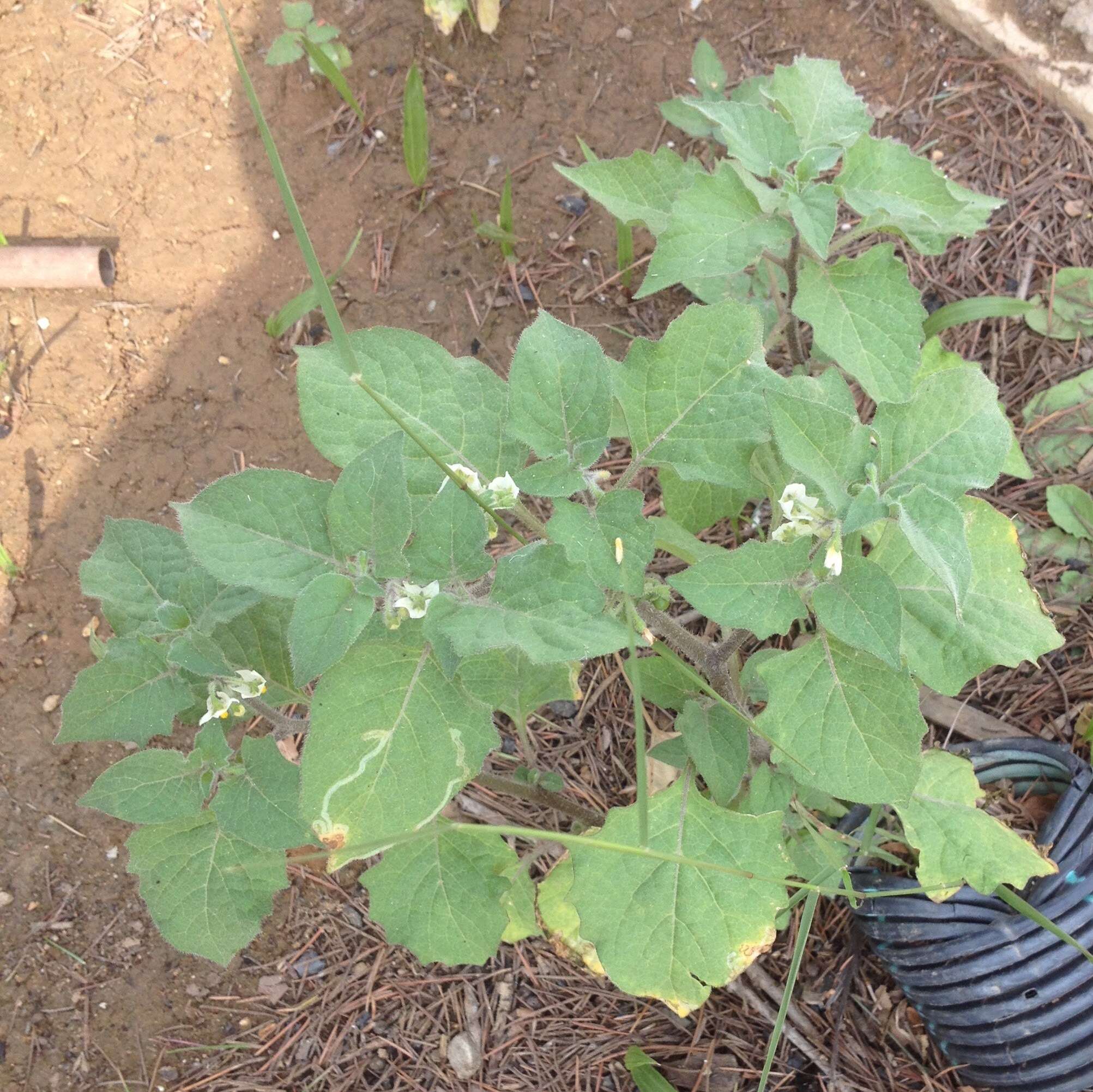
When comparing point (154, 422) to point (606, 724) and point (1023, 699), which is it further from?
point (1023, 699)

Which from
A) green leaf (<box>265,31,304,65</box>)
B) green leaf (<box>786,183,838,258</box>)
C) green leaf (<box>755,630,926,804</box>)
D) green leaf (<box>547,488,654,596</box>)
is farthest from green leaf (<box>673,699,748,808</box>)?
green leaf (<box>265,31,304,65</box>)

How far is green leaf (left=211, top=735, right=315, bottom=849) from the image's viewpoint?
1686 millimetres

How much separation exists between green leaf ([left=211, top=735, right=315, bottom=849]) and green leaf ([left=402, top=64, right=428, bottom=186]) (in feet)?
6.88

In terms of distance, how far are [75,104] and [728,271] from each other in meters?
2.70

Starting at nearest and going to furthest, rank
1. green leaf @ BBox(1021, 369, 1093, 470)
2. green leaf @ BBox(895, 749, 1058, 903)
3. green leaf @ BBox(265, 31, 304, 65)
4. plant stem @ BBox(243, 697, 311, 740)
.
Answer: plant stem @ BBox(243, 697, 311, 740), green leaf @ BBox(895, 749, 1058, 903), green leaf @ BBox(1021, 369, 1093, 470), green leaf @ BBox(265, 31, 304, 65)

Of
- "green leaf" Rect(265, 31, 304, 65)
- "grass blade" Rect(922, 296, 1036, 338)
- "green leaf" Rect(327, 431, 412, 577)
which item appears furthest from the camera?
"green leaf" Rect(265, 31, 304, 65)

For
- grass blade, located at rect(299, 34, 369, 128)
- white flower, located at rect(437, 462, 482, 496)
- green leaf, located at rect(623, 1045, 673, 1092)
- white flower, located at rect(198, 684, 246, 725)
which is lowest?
green leaf, located at rect(623, 1045, 673, 1092)

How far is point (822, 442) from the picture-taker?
1.43m

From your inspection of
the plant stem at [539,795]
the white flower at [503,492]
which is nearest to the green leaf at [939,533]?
the white flower at [503,492]

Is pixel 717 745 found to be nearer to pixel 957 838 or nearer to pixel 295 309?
pixel 957 838

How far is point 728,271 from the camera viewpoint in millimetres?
2002

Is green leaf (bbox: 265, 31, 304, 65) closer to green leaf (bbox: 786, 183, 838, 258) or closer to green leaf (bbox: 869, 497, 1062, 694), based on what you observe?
green leaf (bbox: 786, 183, 838, 258)

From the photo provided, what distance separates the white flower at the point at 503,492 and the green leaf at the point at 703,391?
28cm

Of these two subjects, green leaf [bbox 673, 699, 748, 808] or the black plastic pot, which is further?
the black plastic pot
